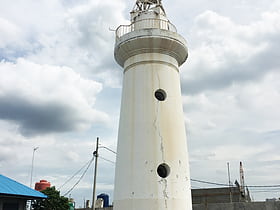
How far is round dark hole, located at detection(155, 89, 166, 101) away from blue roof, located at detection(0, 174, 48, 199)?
8.04m

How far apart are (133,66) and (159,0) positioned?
133 inches

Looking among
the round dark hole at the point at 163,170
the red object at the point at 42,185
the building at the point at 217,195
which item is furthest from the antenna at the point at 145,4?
the red object at the point at 42,185

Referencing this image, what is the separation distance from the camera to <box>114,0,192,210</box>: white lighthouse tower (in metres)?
8.37

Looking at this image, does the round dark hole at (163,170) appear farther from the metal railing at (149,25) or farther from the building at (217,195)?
the building at (217,195)

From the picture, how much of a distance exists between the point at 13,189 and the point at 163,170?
850cm

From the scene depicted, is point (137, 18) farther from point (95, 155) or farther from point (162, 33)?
point (95, 155)

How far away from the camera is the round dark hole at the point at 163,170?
28.2 feet

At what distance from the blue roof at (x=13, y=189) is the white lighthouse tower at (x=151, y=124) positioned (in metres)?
6.50

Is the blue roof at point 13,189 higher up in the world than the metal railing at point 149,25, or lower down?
lower down

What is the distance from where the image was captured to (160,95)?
9.54 meters

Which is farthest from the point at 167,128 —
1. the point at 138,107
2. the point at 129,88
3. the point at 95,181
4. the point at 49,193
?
the point at 49,193

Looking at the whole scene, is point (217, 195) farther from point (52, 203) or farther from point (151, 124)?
point (151, 124)

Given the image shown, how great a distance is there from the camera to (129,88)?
31.6ft

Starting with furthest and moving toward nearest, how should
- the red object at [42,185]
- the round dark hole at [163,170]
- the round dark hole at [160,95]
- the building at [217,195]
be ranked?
the red object at [42,185], the building at [217,195], the round dark hole at [160,95], the round dark hole at [163,170]
